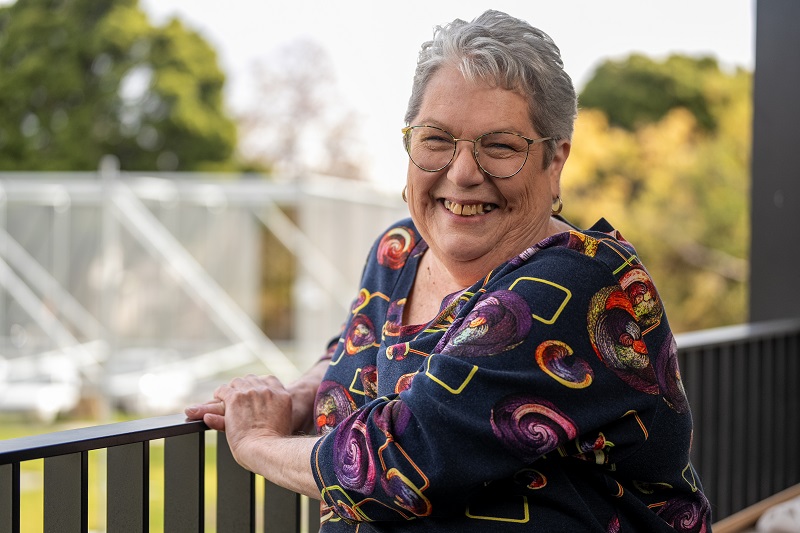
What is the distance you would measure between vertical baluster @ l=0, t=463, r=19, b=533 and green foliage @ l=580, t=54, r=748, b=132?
566 inches

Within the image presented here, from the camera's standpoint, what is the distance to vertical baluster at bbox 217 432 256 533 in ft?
5.66

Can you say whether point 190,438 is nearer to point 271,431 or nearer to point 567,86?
point 271,431

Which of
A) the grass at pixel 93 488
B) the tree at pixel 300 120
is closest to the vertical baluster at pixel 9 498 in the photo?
the grass at pixel 93 488

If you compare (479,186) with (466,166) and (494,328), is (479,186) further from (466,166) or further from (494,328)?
(494,328)

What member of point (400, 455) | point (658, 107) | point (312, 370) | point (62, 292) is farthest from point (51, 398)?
point (658, 107)

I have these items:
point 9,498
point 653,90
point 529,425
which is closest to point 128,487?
point 9,498

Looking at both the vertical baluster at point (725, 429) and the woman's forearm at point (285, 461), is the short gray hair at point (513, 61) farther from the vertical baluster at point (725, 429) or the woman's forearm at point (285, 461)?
the vertical baluster at point (725, 429)

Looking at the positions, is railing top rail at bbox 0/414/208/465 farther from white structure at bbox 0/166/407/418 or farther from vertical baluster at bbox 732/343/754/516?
white structure at bbox 0/166/407/418

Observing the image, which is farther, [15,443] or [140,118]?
[140,118]

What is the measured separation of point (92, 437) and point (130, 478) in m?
0.12

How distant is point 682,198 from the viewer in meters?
13.7

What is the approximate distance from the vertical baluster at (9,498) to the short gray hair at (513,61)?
81 centimetres

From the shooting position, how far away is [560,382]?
1216 millimetres

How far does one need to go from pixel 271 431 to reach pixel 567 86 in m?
0.74
